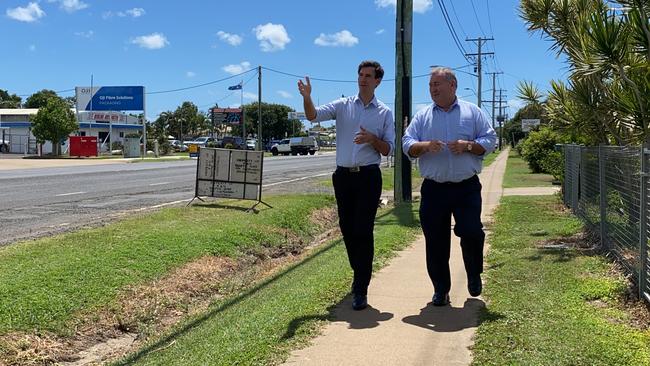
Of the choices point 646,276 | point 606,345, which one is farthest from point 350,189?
point 646,276

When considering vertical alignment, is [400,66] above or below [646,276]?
above

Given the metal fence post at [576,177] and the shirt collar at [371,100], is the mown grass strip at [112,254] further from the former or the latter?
the metal fence post at [576,177]

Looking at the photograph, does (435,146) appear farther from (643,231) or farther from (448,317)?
(643,231)

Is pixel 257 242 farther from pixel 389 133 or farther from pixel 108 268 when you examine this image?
pixel 389 133

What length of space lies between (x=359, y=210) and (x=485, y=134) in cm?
115

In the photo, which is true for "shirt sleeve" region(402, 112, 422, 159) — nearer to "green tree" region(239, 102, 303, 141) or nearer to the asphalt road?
the asphalt road

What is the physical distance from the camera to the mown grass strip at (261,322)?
4.21 metres

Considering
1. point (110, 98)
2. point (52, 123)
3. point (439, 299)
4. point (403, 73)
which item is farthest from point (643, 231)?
point (110, 98)

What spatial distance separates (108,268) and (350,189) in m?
3.11

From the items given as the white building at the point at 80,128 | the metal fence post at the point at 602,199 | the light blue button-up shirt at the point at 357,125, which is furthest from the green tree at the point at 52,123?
the light blue button-up shirt at the point at 357,125

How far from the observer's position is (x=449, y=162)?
4816mm

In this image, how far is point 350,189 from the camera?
5047 mm

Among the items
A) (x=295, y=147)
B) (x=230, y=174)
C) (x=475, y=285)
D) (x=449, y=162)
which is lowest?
(x=475, y=285)

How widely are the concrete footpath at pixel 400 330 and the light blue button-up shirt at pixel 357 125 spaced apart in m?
1.23
